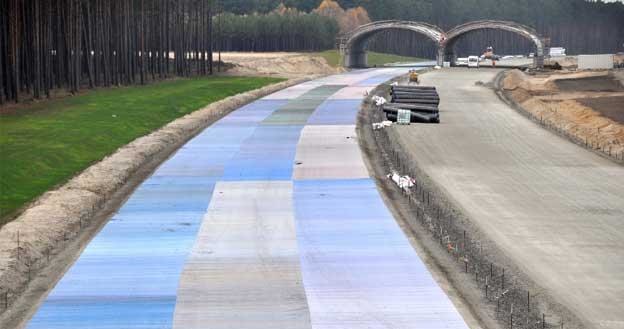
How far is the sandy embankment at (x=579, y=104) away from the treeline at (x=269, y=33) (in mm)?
83340

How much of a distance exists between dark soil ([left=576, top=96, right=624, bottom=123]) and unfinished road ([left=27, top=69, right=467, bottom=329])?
101ft

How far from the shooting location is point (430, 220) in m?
31.4

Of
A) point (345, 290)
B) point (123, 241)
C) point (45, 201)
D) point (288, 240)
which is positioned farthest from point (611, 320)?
point (45, 201)

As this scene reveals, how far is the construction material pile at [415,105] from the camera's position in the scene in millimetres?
62281

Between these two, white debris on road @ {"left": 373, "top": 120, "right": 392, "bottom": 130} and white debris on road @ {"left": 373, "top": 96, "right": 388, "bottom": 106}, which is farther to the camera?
white debris on road @ {"left": 373, "top": 96, "right": 388, "bottom": 106}

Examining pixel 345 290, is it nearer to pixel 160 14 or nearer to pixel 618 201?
pixel 618 201

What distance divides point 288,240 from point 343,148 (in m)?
20.2

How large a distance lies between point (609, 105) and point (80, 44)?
38.8 metres

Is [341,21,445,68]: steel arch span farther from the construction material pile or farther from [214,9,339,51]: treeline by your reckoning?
the construction material pile

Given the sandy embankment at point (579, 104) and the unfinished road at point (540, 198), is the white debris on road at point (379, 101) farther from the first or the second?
the sandy embankment at point (579, 104)

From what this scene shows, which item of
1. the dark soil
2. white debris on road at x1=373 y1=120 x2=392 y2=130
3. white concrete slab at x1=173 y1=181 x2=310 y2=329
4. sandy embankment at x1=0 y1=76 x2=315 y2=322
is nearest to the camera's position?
white concrete slab at x1=173 y1=181 x2=310 y2=329

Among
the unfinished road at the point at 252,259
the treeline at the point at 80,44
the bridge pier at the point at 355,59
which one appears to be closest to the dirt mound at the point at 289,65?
the bridge pier at the point at 355,59

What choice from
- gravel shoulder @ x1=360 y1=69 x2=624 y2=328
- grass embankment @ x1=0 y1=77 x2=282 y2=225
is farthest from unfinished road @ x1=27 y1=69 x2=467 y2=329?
grass embankment @ x1=0 y1=77 x2=282 y2=225

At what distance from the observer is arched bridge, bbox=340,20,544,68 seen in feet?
506
